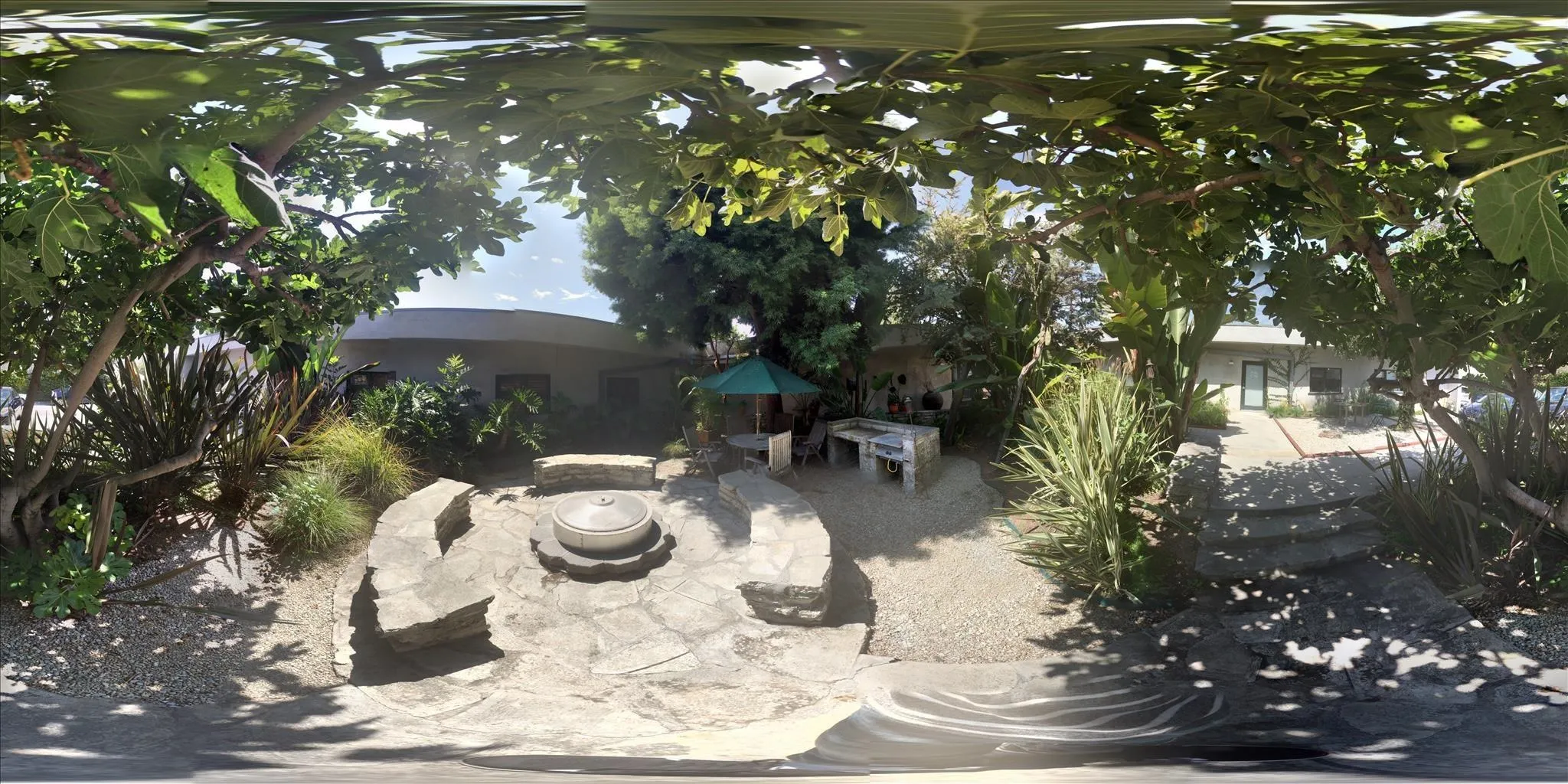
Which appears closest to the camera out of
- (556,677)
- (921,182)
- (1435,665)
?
(556,677)

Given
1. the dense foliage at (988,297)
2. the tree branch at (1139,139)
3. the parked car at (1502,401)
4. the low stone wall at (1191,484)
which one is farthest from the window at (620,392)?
the parked car at (1502,401)

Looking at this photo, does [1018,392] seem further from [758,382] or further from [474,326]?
[474,326]

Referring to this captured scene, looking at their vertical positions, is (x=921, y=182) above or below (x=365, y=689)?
above

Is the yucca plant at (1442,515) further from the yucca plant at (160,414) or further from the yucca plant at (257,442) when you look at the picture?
the yucca plant at (160,414)

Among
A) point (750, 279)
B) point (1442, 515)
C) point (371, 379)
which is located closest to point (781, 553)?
point (750, 279)

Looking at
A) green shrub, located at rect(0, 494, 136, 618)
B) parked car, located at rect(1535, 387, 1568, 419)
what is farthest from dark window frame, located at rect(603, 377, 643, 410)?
parked car, located at rect(1535, 387, 1568, 419)

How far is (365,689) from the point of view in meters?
0.76

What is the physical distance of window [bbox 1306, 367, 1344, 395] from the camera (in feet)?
3.85

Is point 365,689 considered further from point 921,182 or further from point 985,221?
point 985,221

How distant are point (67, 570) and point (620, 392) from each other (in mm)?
701

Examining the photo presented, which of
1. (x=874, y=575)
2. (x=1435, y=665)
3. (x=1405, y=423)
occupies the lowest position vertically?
(x=1435, y=665)

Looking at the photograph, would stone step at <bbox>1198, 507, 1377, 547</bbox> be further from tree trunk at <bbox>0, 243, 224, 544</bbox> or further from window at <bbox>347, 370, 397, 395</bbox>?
tree trunk at <bbox>0, 243, 224, 544</bbox>

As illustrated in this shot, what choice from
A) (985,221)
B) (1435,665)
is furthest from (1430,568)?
(985,221)

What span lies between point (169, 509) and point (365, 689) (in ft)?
1.37
